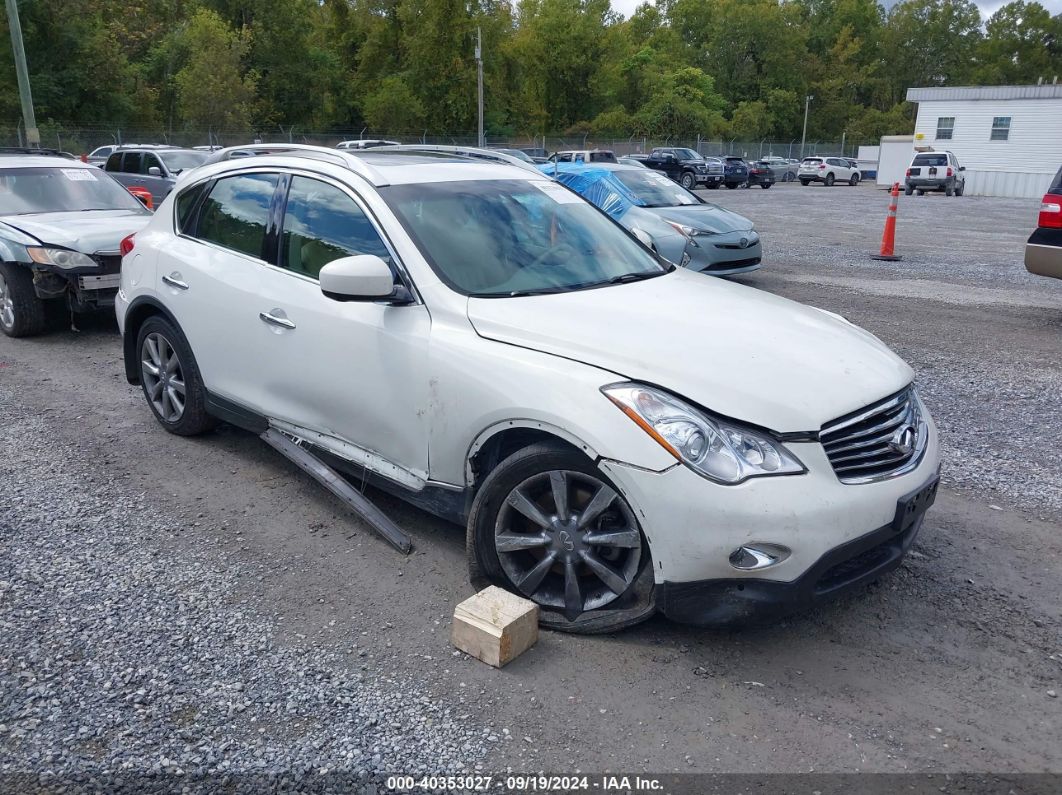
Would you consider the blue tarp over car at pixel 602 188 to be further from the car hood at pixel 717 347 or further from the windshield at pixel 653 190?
the car hood at pixel 717 347

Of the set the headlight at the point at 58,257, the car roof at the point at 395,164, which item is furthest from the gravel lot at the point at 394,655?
the headlight at the point at 58,257

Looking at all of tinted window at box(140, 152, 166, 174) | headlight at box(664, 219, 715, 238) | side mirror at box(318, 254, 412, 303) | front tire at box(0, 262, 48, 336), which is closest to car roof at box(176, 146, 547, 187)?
side mirror at box(318, 254, 412, 303)

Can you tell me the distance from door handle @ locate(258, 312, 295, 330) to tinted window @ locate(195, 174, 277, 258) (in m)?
0.37

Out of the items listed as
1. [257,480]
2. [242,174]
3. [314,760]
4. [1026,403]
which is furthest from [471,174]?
[1026,403]

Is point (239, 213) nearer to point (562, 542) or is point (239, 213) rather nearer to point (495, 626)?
point (562, 542)

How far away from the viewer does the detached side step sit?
4203 mm

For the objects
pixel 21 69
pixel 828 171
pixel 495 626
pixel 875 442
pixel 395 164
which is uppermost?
pixel 21 69

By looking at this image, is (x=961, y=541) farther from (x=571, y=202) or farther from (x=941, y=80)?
(x=941, y=80)

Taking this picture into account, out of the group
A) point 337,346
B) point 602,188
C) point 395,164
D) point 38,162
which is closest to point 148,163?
point 38,162

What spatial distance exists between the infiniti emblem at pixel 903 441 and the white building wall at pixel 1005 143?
4149cm

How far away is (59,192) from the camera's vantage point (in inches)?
369

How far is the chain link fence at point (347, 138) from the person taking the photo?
3812 cm

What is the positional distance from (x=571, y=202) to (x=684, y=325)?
1477mm

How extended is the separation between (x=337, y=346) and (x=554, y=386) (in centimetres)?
129
